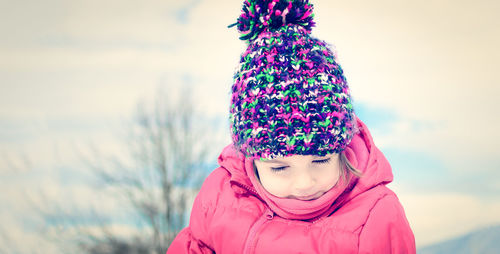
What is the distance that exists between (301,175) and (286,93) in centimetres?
25

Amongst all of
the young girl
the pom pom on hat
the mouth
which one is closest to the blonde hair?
the young girl

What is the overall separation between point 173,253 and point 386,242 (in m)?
0.79

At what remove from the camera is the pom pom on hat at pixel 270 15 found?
134 cm

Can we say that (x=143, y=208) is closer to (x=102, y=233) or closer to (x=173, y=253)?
(x=102, y=233)

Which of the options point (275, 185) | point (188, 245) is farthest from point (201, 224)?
point (275, 185)

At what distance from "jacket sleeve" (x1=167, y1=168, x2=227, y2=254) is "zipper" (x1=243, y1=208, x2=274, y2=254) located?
0.70ft

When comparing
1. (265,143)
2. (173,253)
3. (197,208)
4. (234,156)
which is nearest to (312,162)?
(265,143)

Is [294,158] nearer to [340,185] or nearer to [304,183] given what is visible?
[304,183]

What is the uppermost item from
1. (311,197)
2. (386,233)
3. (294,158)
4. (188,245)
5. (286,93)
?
(286,93)

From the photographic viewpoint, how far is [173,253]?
160cm

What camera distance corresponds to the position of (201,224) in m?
1.56

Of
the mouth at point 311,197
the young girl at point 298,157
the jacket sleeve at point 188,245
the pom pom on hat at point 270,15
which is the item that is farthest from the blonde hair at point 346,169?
the jacket sleeve at point 188,245

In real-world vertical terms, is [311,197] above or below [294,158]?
below

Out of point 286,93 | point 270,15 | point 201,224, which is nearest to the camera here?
point 286,93
